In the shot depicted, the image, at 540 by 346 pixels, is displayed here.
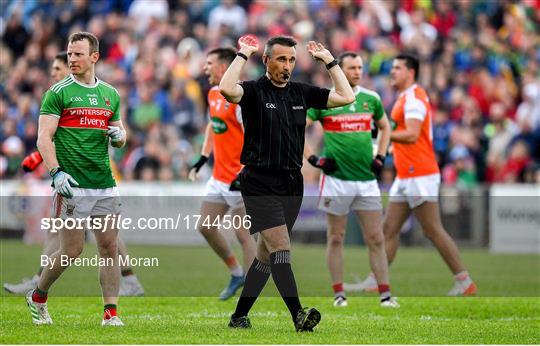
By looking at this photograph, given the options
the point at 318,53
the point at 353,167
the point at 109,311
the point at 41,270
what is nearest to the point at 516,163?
the point at 353,167

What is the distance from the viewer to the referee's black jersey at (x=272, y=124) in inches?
410

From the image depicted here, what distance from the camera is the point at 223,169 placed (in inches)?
560

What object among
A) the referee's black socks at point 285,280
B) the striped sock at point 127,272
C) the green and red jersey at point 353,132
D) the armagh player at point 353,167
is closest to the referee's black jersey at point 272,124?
the referee's black socks at point 285,280

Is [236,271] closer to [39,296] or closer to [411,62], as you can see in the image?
[411,62]

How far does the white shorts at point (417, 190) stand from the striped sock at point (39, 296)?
543 centimetres

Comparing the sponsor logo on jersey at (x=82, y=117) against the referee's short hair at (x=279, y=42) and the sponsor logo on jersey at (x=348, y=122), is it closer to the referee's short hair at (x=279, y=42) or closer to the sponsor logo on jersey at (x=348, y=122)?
the referee's short hair at (x=279, y=42)

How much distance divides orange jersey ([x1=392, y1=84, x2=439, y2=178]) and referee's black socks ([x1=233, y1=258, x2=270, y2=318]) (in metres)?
4.48

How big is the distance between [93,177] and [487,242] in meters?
15.0

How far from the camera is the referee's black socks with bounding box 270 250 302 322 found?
10.2 m

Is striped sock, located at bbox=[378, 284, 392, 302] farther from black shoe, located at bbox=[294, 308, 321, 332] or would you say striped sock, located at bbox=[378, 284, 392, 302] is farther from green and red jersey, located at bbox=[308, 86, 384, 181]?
black shoe, located at bbox=[294, 308, 321, 332]

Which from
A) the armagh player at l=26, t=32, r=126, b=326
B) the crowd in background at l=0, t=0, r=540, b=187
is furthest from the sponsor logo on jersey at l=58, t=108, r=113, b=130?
the crowd in background at l=0, t=0, r=540, b=187

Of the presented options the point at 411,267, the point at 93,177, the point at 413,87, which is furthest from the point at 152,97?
the point at 93,177

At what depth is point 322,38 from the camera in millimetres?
28828

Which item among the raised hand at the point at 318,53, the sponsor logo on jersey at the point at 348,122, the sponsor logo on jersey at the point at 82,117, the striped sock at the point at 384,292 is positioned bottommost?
the striped sock at the point at 384,292
